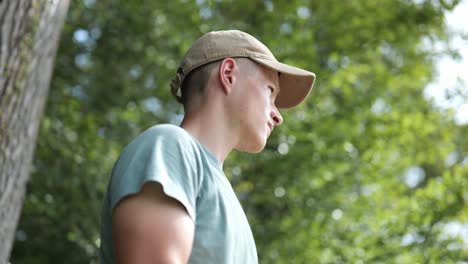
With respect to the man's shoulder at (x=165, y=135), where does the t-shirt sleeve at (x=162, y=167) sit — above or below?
below

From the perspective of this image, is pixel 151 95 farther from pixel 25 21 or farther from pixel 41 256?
pixel 25 21

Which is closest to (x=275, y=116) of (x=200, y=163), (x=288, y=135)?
(x=200, y=163)

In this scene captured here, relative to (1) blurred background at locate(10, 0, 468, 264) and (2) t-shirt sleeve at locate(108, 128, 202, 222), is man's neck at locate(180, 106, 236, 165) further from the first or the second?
(1) blurred background at locate(10, 0, 468, 264)

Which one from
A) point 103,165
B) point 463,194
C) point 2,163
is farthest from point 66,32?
point 2,163

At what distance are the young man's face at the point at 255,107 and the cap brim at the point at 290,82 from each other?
31 mm

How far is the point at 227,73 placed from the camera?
2000 millimetres

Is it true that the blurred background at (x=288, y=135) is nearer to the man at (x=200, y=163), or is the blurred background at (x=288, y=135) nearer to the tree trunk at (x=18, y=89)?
the tree trunk at (x=18, y=89)

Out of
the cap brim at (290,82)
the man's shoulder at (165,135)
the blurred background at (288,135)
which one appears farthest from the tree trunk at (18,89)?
the blurred background at (288,135)

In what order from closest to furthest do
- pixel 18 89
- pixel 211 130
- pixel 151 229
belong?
pixel 151 229
pixel 211 130
pixel 18 89

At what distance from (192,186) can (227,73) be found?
42 cm

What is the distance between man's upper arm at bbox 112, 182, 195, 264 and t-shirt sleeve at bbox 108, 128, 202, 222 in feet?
0.06

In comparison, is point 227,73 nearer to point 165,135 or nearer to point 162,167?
point 165,135

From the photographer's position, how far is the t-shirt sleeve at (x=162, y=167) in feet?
5.29

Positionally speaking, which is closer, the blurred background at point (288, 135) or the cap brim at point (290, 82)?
the cap brim at point (290, 82)
